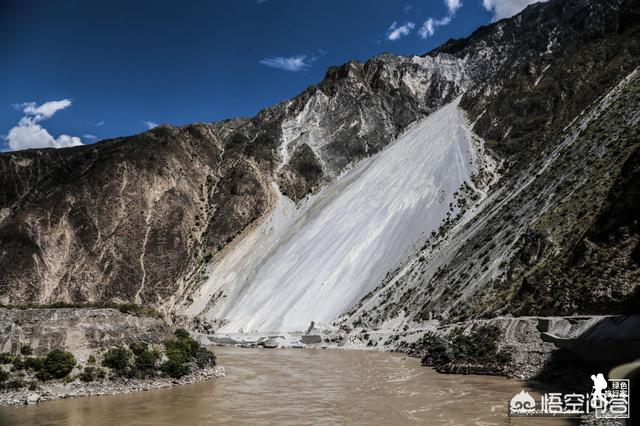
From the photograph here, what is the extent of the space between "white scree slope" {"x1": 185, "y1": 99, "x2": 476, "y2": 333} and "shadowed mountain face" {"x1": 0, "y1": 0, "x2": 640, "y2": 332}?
260 centimetres

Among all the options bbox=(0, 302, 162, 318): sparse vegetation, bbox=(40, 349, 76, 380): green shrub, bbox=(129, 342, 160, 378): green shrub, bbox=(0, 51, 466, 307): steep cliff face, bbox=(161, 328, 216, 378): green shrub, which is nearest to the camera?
bbox=(40, 349, 76, 380): green shrub

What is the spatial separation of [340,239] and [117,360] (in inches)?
1741

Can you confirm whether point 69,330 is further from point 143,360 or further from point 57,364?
point 143,360

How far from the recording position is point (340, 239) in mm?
68500

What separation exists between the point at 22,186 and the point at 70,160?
9.45 m

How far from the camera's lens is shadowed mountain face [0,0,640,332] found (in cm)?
3525

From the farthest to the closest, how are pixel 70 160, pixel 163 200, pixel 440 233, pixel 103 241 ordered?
pixel 70 160 → pixel 163 200 → pixel 103 241 → pixel 440 233

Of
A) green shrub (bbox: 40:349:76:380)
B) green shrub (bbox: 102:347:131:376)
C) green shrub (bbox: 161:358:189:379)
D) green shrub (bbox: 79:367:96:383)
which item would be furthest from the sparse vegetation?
green shrub (bbox: 79:367:96:383)

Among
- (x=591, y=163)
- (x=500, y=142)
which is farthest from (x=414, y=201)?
(x=591, y=163)

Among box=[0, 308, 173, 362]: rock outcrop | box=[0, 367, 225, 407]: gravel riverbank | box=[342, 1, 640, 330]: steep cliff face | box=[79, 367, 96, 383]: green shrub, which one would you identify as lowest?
box=[0, 367, 225, 407]: gravel riverbank

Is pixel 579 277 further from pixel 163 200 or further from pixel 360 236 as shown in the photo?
pixel 163 200

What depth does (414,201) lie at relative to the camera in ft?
224

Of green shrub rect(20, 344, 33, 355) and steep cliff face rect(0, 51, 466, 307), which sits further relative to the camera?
steep cliff face rect(0, 51, 466, 307)

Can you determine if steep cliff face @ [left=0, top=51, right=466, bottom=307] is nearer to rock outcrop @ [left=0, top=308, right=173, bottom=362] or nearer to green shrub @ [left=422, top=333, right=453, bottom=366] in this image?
rock outcrop @ [left=0, top=308, right=173, bottom=362]
